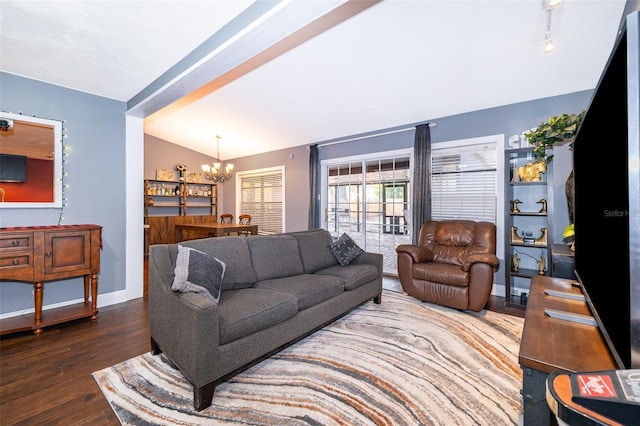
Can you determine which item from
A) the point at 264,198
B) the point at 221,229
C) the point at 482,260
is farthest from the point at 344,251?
the point at 264,198

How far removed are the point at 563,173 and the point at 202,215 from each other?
759 cm

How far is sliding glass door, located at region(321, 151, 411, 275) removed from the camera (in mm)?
4812

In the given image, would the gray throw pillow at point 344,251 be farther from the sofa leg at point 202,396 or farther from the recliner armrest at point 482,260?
the sofa leg at point 202,396

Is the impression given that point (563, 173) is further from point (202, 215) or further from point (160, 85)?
point (202, 215)

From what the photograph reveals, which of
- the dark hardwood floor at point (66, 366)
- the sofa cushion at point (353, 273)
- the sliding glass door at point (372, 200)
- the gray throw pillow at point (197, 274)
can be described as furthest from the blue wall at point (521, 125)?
the dark hardwood floor at point (66, 366)

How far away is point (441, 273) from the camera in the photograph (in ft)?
10.6

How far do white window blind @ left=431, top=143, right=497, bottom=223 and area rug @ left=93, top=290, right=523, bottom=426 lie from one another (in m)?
1.95

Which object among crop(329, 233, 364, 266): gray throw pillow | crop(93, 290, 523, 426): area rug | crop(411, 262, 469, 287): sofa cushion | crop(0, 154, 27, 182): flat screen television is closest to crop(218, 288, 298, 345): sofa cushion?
crop(93, 290, 523, 426): area rug

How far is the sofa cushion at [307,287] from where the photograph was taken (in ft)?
7.72

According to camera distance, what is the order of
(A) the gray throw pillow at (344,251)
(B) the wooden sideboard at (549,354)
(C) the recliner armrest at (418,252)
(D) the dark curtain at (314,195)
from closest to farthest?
(B) the wooden sideboard at (549,354) < (A) the gray throw pillow at (344,251) < (C) the recliner armrest at (418,252) < (D) the dark curtain at (314,195)

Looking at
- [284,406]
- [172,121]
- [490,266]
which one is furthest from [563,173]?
[172,121]

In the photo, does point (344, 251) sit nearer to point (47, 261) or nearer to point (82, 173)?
point (47, 261)

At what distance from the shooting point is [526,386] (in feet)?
3.16

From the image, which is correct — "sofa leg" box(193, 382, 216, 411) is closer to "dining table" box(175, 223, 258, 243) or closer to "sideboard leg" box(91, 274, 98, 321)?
"sideboard leg" box(91, 274, 98, 321)
